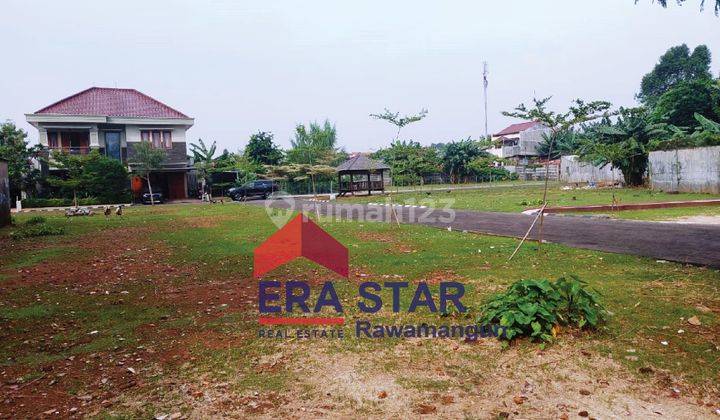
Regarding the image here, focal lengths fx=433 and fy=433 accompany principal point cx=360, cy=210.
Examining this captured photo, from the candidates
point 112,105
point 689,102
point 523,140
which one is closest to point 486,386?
point 112,105

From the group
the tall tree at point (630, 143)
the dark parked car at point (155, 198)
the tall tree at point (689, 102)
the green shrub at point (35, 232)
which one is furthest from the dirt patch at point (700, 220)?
the tall tree at point (689, 102)

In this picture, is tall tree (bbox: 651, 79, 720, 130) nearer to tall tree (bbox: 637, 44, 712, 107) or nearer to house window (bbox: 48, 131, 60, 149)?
tall tree (bbox: 637, 44, 712, 107)

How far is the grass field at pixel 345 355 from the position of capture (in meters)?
3.32

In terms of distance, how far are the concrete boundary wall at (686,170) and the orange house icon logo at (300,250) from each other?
778 inches

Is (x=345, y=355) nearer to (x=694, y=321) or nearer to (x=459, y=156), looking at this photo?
(x=694, y=321)

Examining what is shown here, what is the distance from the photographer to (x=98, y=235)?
1325 centimetres

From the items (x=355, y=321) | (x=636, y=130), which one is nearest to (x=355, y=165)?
(x=636, y=130)

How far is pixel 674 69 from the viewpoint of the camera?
58062mm

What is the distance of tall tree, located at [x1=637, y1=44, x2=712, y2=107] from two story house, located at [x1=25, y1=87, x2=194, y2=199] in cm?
5478

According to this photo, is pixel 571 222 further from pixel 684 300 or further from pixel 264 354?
pixel 264 354

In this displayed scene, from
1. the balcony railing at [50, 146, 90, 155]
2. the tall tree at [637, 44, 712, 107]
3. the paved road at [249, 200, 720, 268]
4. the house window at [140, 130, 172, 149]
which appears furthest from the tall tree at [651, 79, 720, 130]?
the balcony railing at [50, 146, 90, 155]

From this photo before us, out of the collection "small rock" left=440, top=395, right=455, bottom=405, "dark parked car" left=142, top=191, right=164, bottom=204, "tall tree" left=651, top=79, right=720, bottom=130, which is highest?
"tall tree" left=651, top=79, right=720, bottom=130

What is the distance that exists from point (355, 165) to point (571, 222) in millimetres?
20116

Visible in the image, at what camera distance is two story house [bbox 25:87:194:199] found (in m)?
32.8
